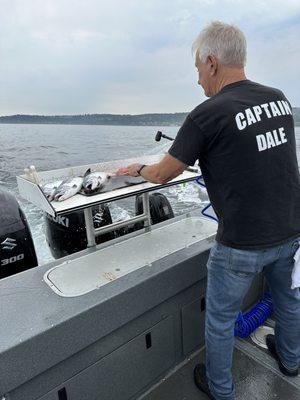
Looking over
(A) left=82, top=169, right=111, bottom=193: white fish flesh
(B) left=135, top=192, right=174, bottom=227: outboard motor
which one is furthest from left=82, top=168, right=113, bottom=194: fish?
(B) left=135, top=192, right=174, bottom=227: outboard motor

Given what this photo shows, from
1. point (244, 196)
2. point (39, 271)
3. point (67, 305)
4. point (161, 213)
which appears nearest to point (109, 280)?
point (67, 305)

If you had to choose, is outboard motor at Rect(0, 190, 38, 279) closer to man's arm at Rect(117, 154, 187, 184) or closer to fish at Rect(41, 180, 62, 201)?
fish at Rect(41, 180, 62, 201)

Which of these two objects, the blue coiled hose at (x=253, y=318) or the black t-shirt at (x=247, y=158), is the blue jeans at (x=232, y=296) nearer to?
the black t-shirt at (x=247, y=158)

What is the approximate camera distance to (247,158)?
4.50ft

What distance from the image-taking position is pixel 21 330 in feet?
4.62

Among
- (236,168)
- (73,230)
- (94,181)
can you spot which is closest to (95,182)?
(94,181)

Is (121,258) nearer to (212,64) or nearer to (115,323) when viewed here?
(115,323)

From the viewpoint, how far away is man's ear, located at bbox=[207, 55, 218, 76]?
1.46 metres

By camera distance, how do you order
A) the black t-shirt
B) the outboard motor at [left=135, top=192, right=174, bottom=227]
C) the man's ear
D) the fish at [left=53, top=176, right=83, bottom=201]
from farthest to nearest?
the outboard motor at [left=135, top=192, right=174, bottom=227] → the fish at [left=53, top=176, right=83, bottom=201] → the man's ear → the black t-shirt

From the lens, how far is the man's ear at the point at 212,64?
4.78ft

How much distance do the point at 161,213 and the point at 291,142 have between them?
79.5 inches

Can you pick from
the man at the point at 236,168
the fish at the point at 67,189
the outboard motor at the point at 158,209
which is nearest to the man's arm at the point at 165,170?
the man at the point at 236,168

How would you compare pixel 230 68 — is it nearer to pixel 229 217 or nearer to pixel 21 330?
pixel 229 217

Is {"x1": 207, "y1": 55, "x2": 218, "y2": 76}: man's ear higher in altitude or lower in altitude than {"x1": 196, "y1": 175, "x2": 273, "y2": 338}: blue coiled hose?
higher
